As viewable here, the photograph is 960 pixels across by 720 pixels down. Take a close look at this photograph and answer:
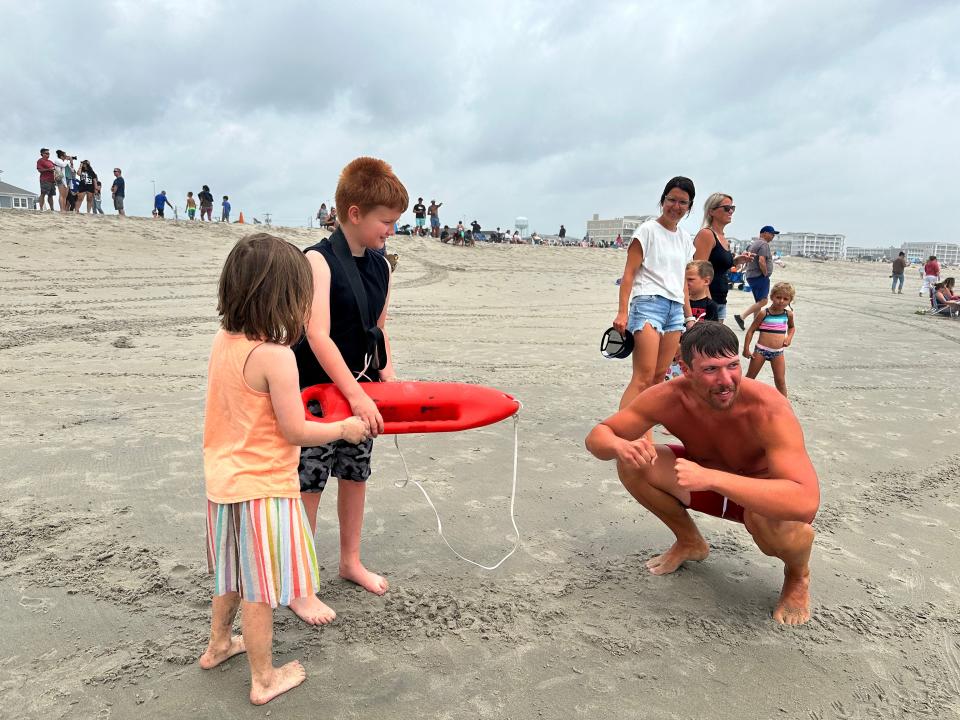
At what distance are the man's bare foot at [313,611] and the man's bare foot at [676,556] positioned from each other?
1449mm

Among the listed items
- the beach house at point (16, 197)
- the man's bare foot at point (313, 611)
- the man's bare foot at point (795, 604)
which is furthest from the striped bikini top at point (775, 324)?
the beach house at point (16, 197)

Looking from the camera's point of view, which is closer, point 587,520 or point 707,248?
point 587,520

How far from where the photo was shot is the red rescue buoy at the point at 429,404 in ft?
7.41

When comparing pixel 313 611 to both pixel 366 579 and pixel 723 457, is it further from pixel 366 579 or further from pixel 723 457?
pixel 723 457

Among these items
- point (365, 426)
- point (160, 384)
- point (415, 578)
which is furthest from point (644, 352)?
point (160, 384)

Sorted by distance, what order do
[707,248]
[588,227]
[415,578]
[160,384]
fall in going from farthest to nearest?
[588,227] → [160,384] → [707,248] → [415,578]

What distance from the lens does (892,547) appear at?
10.3ft

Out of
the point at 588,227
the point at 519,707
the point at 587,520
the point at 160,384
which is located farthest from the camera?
the point at 588,227

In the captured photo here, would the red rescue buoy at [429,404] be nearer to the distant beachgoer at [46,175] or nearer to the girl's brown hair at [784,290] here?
the girl's brown hair at [784,290]

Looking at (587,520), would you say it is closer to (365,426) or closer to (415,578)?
(415,578)

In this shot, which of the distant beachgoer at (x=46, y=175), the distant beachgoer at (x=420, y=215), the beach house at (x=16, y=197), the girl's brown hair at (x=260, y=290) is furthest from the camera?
the beach house at (x=16, y=197)

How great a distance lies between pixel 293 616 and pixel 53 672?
790mm

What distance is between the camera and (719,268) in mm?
5234

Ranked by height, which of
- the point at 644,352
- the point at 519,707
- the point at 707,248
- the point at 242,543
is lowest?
the point at 519,707
